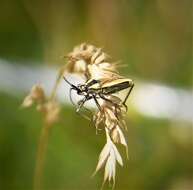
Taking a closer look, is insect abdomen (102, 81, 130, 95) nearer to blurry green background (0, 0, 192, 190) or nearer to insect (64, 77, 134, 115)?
insect (64, 77, 134, 115)

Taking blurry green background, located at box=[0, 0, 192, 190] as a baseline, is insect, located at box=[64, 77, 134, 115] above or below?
below

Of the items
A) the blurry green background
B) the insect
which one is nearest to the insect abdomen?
the insect

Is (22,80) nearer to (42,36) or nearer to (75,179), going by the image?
(42,36)

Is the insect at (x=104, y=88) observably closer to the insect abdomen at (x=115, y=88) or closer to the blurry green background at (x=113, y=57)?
the insect abdomen at (x=115, y=88)

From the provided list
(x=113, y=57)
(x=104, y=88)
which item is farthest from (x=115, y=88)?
(x=113, y=57)

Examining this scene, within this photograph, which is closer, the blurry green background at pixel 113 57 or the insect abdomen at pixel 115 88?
the insect abdomen at pixel 115 88

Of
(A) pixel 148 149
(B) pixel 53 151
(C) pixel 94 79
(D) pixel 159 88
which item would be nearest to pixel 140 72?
(D) pixel 159 88

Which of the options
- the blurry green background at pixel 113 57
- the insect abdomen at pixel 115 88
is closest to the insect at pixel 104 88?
the insect abdomen at pixel 115 88

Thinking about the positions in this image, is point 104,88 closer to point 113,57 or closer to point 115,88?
point 115,88
